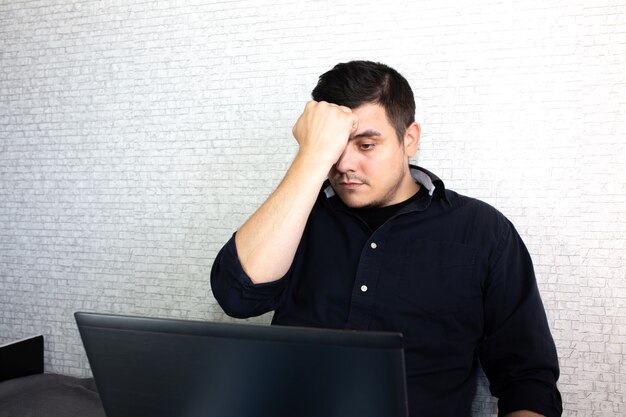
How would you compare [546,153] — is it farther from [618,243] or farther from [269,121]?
[269,121]

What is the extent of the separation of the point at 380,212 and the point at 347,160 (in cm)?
21

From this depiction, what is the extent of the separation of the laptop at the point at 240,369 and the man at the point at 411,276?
0.54 metres

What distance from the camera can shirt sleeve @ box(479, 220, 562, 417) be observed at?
49.9 inches

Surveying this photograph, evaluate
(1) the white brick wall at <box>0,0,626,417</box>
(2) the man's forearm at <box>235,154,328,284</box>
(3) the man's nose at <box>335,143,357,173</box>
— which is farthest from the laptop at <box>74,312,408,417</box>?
(1) the white brick wall at <box>0,0,626,417</box>

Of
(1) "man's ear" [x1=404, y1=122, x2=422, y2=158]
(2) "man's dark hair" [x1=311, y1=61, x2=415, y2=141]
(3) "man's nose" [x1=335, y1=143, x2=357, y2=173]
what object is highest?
(2) "man's dark hair" [x1=311, y1=61, x2=415, y2=141]

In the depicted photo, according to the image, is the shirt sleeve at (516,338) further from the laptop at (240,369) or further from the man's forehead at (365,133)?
the laptop at (240,369)

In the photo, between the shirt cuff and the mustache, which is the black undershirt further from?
the shirt cuff

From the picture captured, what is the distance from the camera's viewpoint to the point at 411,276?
137 centimetres

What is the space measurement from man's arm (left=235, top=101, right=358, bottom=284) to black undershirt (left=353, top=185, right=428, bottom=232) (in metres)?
0.28

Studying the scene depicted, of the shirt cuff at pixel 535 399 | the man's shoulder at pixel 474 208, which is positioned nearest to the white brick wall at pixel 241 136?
the man's shoulder at pixel 474 208

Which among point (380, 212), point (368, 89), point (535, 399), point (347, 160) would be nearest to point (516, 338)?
point (535, 399)

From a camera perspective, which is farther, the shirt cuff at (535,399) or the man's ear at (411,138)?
the man's ear at (411,138)

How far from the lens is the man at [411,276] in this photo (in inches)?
51.0

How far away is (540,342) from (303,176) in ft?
2.16
